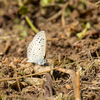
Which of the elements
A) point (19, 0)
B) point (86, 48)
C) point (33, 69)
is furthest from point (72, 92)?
point (19, 0)

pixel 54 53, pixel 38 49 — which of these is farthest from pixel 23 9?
pixel 38 49

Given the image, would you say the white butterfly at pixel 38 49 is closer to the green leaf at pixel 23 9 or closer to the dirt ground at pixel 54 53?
the dirt ground at pixel 54 53

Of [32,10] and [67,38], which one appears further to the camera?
[32,10]

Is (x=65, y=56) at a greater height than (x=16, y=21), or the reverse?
(x=16, y=21)

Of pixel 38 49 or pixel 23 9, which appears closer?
pixel 38 49

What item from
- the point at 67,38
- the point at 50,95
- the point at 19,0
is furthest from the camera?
the point at 19,0

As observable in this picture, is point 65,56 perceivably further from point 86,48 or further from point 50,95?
point 50,95

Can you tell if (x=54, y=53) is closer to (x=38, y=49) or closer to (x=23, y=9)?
(x=38, y=49)
